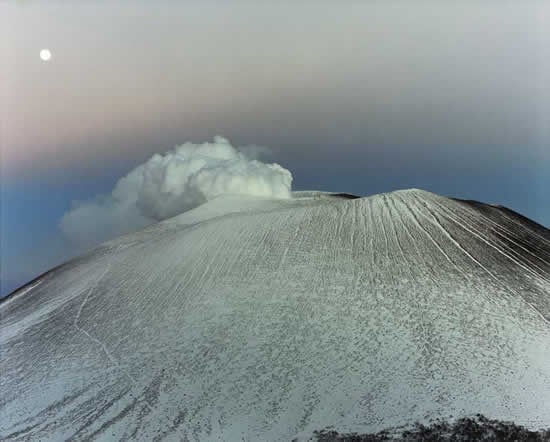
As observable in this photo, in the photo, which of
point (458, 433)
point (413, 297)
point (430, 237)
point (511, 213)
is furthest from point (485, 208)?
point (458, 433)

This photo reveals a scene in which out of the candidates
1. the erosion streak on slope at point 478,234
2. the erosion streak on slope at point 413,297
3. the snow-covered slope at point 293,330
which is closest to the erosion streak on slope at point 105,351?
the snow-covered slope at point 293,330

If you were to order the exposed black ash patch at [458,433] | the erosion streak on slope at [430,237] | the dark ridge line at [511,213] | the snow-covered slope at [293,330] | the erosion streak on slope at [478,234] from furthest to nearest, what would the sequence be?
1. the dark ridge line at [511,213]
2. the erosion streak on slope at [478,234]
3. the erosion streak on slope at [430,237]
4. the snow-covered slope at [293,330]
5. the exposed black ash patch at [458,433]

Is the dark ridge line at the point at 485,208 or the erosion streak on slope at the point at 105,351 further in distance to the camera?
the dark ridge line at the point at 485,208

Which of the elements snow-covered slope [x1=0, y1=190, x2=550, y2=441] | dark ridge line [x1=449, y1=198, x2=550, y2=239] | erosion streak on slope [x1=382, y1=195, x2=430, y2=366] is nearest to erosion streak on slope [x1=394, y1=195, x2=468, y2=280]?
snow-covered slope [x1=0, y1=190, x2=550, y2=441]

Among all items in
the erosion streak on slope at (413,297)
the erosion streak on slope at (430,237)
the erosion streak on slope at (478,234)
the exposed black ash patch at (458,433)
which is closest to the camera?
the exposed black ash patch at (458,433)

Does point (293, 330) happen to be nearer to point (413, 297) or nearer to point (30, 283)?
point (413, 297)

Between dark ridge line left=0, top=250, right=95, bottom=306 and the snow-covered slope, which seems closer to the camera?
the snow-covered slope

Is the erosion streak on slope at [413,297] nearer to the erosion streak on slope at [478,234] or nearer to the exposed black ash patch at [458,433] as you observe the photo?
the erosion streak on slope at [478,234]

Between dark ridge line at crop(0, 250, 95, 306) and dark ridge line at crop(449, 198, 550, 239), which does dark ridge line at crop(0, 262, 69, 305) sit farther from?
dark ridge line at crop(449, 198, 550, 239)

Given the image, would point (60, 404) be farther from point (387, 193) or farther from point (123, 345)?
point (387, 193)
